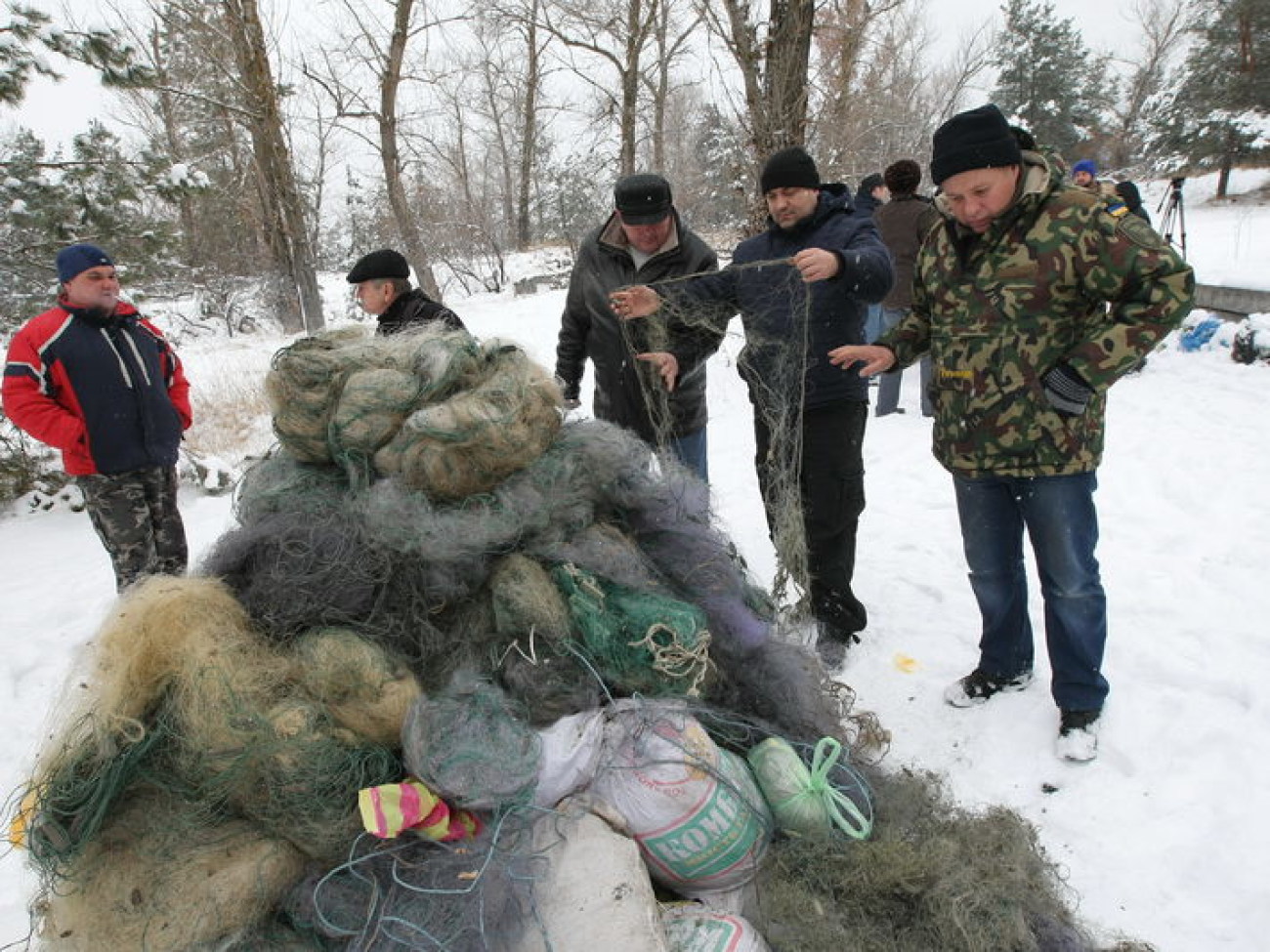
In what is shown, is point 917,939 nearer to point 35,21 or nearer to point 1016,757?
point 1016,757

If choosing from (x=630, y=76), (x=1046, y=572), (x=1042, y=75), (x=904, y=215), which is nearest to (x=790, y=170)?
(x=1046, y=572)

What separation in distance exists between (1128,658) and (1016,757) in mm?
774

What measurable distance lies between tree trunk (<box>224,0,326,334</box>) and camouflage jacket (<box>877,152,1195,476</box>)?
9.67m

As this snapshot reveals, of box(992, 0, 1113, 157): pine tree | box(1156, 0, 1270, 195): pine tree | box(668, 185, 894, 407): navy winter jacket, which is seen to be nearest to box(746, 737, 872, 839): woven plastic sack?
box(668, 185, 894, 407): navy winter jacket

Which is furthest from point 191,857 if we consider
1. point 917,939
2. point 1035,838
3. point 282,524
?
point 1035,838

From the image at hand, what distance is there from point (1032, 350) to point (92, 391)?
3729 mm

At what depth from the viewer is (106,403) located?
331 cm

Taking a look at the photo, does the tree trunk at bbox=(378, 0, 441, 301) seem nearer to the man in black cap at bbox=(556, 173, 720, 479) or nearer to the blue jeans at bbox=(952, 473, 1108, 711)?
the man in black cap at bbox=(556, 173, 720, 479)

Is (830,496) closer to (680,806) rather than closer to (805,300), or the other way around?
(805,300)

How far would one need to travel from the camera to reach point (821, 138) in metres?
10.6

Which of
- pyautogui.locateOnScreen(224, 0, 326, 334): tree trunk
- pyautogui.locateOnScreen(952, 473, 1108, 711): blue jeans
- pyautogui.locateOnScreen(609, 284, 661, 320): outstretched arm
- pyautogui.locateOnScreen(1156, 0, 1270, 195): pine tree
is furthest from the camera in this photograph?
pyautogui.locateOnScreen(1156, 0, 1270, 195): pine tree

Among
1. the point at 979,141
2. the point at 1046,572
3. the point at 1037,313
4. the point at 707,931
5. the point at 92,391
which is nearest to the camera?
the point at 707,931

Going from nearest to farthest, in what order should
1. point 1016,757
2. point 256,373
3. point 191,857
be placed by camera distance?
point 191,857 < point 1016,757 < point 256,373

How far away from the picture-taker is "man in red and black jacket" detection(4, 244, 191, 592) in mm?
3176
